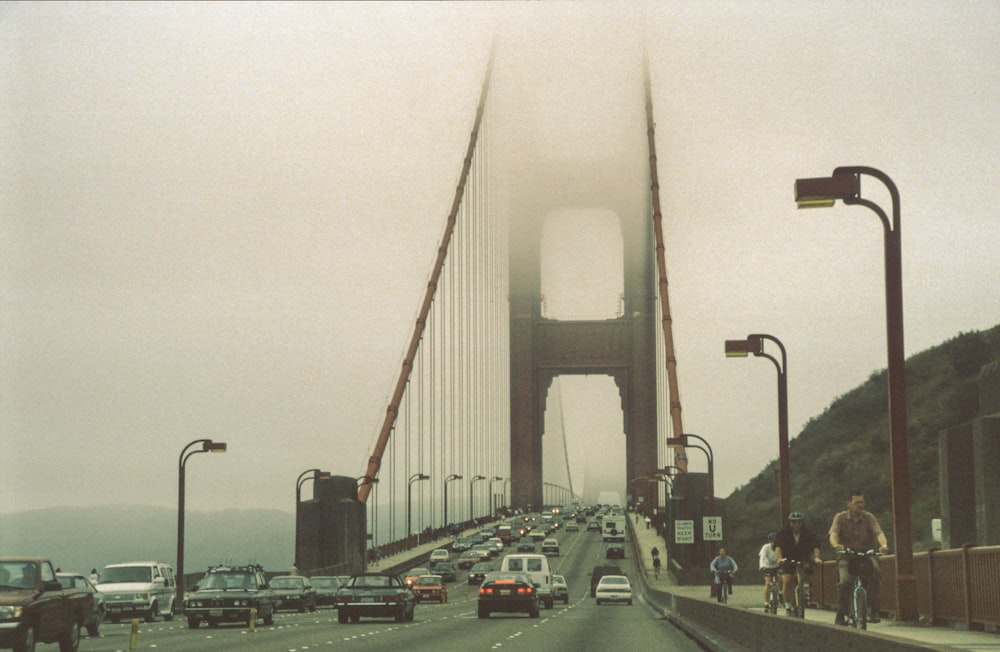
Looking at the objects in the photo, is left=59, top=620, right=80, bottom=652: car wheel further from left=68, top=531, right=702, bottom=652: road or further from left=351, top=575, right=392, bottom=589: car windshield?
left=351, top=575, right=392, bottom=589: car windshield

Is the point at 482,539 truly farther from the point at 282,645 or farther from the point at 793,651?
the point at 793,651

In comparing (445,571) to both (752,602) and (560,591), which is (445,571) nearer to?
(560,591)

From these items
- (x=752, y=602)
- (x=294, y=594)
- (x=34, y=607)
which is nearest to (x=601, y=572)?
(x=294, y=594)

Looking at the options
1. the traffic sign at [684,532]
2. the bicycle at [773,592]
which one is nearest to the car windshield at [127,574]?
the bicycle at [773,592]

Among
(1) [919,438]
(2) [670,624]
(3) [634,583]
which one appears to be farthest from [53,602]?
(1) [919,438]

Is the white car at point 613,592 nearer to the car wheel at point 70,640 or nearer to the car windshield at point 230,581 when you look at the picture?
the car windshield at point 230,581
